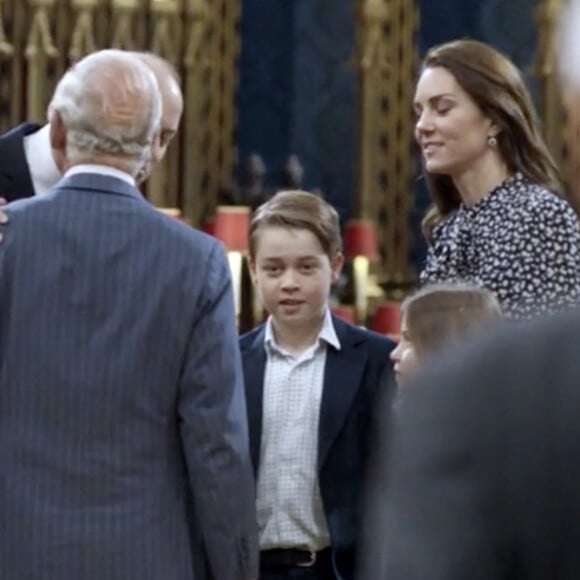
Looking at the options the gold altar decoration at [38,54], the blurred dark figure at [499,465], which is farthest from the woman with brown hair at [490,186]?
the gold altar decoration at [38,54]

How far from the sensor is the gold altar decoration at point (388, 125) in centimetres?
801

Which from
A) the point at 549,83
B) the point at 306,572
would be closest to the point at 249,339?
the point at 306,572

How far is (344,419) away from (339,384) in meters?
0.07

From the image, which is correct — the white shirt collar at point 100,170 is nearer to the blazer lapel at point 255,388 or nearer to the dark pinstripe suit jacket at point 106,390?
the dark pinstripe suit jacket at point 106,390

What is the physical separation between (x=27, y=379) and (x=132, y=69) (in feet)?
1.60

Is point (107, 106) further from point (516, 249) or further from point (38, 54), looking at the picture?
point (38, 54)

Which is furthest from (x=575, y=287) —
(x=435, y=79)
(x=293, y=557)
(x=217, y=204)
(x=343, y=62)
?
(x=343, y=62)

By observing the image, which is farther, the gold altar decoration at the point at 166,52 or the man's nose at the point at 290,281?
the gold altar decoration at the point at 166,52

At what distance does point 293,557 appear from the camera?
10.7ft

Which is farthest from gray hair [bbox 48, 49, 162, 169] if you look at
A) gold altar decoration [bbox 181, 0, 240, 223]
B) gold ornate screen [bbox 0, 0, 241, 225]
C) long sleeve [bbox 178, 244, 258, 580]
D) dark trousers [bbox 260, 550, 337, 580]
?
gold altar decoration [bbox 181, 0, 240, 223]

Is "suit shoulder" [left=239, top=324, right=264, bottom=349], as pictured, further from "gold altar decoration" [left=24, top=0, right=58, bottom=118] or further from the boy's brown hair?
"gold altar decoration" [left=24, top=0, right=58, bottom=118]

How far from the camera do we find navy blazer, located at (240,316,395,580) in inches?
129

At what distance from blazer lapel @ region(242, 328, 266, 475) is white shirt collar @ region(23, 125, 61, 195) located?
1.47ft

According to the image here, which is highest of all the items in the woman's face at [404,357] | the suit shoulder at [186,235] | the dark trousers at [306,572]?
the suit shoulder at [186,235]
